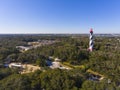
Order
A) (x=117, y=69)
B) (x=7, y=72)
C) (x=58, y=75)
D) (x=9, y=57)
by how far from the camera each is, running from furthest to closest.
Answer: (x=9, y=57), (x=117, y=69), (x=7, y=72), (x=58, y=75)

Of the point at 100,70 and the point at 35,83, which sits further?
the point at 100,70

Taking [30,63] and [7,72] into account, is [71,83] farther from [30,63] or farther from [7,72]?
[30,63]

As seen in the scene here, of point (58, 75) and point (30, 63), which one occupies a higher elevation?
point (58, 75)

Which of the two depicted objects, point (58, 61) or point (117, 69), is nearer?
point (117, 69)

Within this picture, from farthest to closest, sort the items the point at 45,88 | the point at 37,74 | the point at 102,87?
the point at 37,74, the point at 45,88, the point at 102,87

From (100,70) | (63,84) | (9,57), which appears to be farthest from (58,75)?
(9,57)

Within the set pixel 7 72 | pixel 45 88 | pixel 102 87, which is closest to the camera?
pixel 102 87

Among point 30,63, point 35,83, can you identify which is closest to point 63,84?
point 35,83

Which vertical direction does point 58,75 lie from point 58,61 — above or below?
above

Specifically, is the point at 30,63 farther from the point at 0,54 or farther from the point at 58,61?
the point at 0,54
